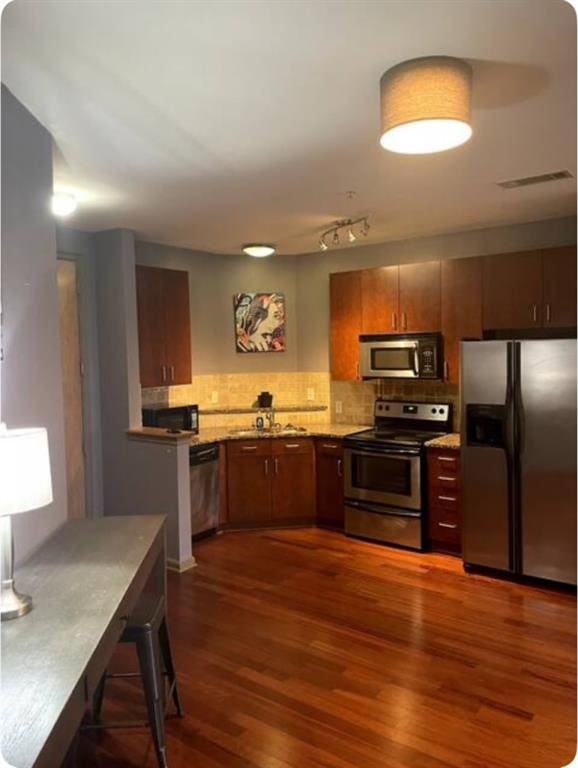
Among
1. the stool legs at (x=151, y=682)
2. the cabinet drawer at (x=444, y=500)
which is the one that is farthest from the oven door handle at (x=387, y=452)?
the stool legs at (x=151, y=682)

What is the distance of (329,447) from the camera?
4.98m

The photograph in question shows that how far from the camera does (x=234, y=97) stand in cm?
212

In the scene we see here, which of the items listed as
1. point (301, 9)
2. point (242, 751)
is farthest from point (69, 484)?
point (301, 9)

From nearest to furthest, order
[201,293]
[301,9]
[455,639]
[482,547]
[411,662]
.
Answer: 1. [301,9]
2. [411,662]
3. [455,639]
4. [482,547]
5. [201,293]

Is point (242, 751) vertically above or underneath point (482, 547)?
underneath

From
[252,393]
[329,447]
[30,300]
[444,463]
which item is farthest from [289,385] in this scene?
[30,300]

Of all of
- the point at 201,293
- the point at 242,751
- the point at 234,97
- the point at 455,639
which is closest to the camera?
the point at 234,97

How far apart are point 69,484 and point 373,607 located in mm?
2403

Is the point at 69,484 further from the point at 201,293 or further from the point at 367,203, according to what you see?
the point at 367,203

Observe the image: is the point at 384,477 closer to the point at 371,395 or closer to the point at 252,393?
the point at 371,395

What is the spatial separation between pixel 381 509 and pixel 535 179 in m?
2.57

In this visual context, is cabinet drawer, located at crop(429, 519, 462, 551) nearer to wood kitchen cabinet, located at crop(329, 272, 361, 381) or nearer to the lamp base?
wood kitchen cabinet, located at crop(329, 272, 361, 381)

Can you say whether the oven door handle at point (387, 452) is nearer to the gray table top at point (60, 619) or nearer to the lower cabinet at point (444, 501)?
the lower cabinet at point (444, 501)

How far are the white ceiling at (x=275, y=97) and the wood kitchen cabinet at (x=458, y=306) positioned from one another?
31.1 inches
